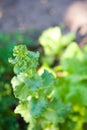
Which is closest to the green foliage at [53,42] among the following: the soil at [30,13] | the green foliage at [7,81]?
the green foliage at [7,81]

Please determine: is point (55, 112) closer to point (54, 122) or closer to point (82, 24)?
point (54, 122)

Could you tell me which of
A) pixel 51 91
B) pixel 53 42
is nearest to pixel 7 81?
pixel 53 42

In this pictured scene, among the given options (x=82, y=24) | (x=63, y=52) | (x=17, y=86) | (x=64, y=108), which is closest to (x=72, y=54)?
(x=63, y=52)

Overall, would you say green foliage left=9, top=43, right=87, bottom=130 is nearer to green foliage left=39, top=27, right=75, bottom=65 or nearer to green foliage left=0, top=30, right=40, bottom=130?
green foliage left=39, top=27, right=75, bottom=65

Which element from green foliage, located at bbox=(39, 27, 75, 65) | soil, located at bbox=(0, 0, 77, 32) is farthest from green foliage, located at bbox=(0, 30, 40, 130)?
soil, located at bbox=(0, 0, 77, 32)

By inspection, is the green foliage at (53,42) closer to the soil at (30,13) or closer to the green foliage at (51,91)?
the green foliage at (51,91)

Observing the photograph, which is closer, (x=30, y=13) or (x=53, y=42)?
(x=53, y=42)

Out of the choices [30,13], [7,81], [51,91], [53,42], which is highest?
[30,13]

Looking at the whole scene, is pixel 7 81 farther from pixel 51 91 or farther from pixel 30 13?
pixel 30 13
